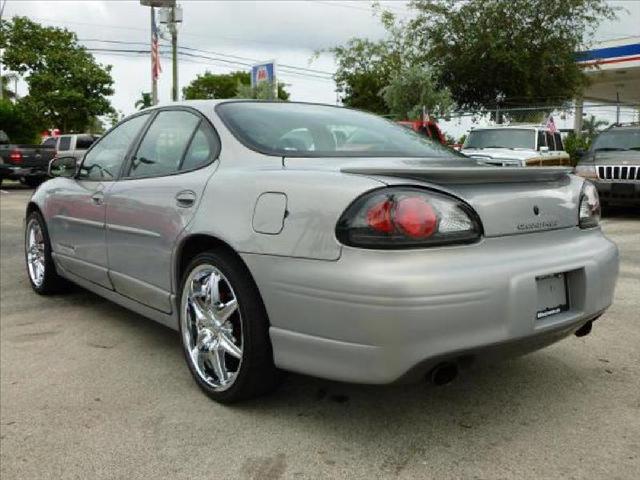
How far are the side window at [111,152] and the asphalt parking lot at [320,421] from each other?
1.10m

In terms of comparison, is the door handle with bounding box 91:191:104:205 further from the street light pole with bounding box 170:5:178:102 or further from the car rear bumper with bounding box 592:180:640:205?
the street light pole with bounding box 170:5:178:102

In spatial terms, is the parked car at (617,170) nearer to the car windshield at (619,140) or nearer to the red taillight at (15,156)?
the car windshield at (619,140)

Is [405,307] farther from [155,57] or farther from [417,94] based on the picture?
[155,57]

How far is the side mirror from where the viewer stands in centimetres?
469

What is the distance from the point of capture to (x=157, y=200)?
3.40m

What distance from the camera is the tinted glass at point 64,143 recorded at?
72.2 ft

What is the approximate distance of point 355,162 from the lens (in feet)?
9.57

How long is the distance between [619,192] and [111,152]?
26.8 ft

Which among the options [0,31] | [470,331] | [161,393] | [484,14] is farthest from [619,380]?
[0,31]

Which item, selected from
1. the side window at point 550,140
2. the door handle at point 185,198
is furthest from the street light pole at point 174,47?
the door handle at point 185,198

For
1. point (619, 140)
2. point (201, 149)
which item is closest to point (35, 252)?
point (201, 149)

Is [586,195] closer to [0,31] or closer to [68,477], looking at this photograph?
[68,477]

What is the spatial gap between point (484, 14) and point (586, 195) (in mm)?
21565

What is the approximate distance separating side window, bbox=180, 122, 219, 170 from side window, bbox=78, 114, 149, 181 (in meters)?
0.74
